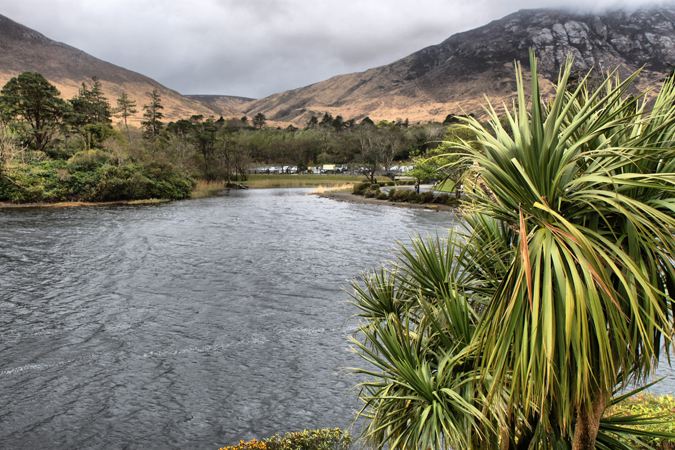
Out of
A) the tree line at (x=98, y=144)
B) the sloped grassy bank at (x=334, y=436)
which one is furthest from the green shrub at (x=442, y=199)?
the sloped grassy bank at (x=334, y=436)

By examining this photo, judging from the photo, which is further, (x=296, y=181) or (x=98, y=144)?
(x=296, y=181)

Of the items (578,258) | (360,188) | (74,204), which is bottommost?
(74,204)

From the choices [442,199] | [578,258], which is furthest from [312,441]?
[442,199]

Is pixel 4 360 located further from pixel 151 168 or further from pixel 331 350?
pixel 151 168

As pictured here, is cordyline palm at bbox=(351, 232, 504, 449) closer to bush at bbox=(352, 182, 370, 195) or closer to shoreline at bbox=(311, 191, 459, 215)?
shoreline at bbox=(311, 191, 459, 215)

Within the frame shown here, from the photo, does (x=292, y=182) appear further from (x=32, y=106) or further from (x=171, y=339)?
(x=171, y=339)

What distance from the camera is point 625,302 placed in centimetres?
324

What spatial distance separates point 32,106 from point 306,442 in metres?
75.0

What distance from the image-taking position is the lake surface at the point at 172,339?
8398 mm

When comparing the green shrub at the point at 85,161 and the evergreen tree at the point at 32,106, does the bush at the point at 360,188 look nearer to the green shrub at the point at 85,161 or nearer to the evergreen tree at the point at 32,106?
the green shrub at the point at 85,161

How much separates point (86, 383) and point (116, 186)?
4785 centimetres

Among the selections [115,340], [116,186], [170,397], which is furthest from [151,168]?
[170,397]

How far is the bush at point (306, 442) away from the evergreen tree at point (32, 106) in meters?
68.0

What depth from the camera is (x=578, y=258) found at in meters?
2.87
